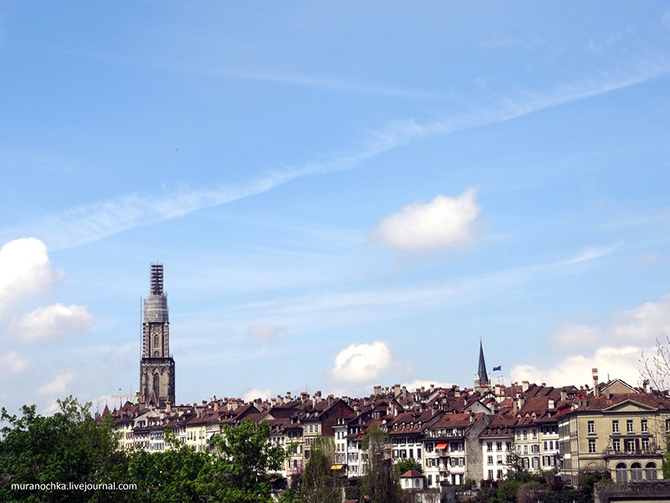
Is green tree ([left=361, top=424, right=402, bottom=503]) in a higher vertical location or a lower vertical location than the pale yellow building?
lower

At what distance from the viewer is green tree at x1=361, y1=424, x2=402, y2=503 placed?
112 m

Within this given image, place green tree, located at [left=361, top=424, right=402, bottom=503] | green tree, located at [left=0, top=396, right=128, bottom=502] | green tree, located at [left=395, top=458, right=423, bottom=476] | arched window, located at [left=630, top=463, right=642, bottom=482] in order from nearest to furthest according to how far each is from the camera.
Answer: green tree, located at [left=0, top=396, right=128, bottom=502]
arched window, located at [left=630, top=463, right=642, bottom=482]
green tree, located at [left=361, top=424, right=402, bottom=503]
green tree, located at [left=395, top=458, right=423, bottom=476]

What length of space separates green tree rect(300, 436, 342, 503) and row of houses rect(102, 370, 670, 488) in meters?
3.43

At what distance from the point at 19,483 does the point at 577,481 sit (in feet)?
208

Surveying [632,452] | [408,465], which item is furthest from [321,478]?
[632,452]

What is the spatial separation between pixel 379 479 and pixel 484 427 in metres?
22.6

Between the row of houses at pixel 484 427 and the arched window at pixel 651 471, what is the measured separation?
87 mm

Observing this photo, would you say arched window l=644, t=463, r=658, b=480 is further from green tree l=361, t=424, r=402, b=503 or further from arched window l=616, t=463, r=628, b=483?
green tree l=361, t=424, r=402, b=503

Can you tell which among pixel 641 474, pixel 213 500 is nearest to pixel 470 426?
pixel 641 474

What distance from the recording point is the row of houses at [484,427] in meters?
110

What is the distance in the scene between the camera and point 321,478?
110m

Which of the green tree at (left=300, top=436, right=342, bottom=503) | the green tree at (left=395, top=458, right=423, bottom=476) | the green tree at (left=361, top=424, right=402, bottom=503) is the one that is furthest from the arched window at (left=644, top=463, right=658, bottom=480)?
the green tree at (left=395, top=458, right=423, bottom=476)

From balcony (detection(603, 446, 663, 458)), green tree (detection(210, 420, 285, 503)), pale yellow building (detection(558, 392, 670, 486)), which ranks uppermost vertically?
pale yellow building (detection(558, 392, 670, 486))

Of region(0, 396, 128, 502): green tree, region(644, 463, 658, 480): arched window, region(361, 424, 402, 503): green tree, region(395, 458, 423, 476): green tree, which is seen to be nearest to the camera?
region(0, 396, 128, 502): green tree
